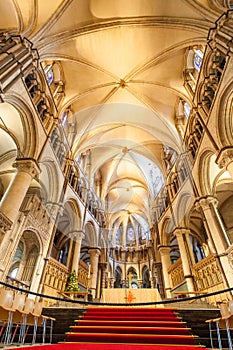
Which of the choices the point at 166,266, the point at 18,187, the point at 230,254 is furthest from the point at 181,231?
the point at 18,187

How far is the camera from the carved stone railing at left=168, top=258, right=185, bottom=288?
13538 mm

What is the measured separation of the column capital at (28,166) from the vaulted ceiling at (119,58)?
5.27m

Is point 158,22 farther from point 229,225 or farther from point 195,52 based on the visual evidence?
point 229,225

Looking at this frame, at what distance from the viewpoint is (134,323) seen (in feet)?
15.8

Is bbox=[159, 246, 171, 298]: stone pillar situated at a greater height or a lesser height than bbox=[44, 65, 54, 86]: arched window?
lesser

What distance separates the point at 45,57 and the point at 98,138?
8095 millimetres

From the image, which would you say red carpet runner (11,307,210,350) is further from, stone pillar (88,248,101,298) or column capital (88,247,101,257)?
column capital (88,247,101,257)

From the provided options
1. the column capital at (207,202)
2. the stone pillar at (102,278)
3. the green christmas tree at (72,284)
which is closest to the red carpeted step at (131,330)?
the green christmas tree at (72,284)

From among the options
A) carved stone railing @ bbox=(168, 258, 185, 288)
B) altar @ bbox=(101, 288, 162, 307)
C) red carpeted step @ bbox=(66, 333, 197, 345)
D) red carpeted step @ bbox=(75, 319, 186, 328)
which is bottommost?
red carpeted step @ bbox=(66, 333, 197, 345)

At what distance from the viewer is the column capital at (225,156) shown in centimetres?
786

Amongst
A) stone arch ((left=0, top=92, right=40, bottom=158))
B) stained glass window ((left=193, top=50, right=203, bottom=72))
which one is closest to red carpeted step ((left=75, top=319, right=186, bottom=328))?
stone arch ((left=0, top=92, right=40, bottom=158))

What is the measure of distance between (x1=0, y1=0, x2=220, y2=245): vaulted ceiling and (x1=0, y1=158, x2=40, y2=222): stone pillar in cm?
547

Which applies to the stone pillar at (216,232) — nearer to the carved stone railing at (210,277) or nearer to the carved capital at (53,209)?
the carved stone railing at (210,277)

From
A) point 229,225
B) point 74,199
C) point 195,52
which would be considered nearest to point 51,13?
point 195,52
